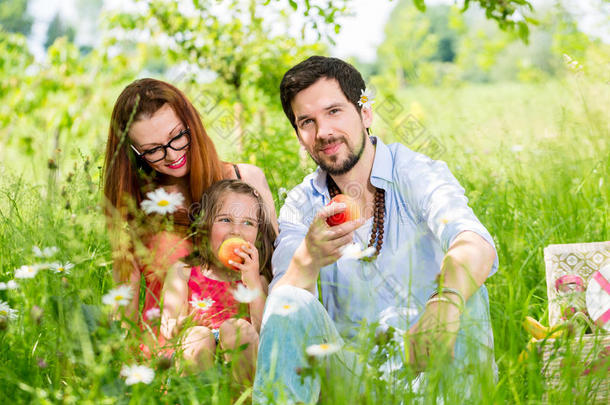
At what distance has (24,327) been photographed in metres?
1.77

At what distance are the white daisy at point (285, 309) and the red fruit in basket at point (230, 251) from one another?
1.57ft

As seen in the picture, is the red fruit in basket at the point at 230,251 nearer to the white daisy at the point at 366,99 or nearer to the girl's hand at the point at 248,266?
the girl's hand at the point at 248,266

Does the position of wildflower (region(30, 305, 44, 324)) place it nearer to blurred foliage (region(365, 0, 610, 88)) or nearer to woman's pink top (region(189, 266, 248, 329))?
woman's pink top (region(189, 266, 248, 329))

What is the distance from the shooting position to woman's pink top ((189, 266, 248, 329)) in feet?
7.36

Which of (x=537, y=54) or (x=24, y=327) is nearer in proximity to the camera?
(x=24, y=327)

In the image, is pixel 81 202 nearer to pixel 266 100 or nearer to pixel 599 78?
pixel 599 78

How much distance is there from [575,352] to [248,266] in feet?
3.56

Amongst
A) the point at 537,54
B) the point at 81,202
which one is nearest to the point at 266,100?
the point at 81,202

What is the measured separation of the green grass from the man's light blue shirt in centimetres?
30

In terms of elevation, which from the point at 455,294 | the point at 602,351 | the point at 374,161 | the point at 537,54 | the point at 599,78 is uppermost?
the point at 537,54

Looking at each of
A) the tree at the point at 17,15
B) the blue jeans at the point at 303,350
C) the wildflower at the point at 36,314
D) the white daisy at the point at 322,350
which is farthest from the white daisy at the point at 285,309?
the tree at the point at 17,15

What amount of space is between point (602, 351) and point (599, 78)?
6.50ft

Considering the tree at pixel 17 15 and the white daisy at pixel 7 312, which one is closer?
the white daisy at pixel 7 312

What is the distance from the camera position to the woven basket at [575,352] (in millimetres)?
1640
